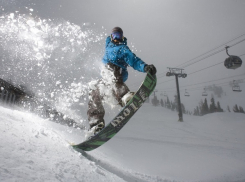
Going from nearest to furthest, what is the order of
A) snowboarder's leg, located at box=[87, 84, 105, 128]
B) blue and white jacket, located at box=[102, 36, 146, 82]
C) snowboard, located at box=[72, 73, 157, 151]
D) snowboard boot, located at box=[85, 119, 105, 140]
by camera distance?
snowboard, located at box=[72, 73, 157, 151], snowboard boot, located at box=[85, 119, 105, 140], snowboarder's leg, located at box=[87, 84, 105, 128], blue and white jacket, located at box=[102, 36, 146, 82]

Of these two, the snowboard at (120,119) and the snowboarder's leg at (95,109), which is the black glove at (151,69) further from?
the snowboarder's leg at (95,109)

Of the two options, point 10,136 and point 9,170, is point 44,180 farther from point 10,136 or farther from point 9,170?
point 10,136

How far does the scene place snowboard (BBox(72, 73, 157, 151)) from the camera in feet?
8.42

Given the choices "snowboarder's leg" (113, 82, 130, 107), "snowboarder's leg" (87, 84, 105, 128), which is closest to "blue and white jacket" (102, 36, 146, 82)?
"snowboarder's leg" (113, 82, 130, 107)

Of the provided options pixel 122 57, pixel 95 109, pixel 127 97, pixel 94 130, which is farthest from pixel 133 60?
pixel 94 130

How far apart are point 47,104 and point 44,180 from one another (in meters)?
12.9

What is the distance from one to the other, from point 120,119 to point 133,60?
4.21 feet

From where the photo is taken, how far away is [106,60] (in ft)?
12.1

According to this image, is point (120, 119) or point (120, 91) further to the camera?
point (120, 91)

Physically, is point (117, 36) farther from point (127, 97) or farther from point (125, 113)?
point (125, 113)

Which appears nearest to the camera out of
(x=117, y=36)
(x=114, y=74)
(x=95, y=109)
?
(x=95, y=109)

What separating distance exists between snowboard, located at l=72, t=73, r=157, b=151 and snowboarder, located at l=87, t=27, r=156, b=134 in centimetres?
25

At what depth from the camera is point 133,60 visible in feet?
10.9

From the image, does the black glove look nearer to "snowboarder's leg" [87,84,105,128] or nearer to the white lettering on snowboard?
the white lettering on snowboard
